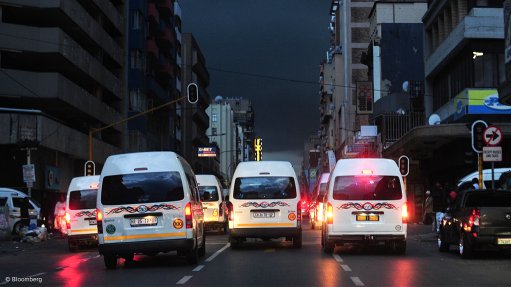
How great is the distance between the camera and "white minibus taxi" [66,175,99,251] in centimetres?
2428

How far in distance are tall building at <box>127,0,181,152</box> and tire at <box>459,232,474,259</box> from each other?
1929 inches

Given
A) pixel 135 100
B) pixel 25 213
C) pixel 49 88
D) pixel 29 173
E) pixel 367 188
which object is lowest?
pixel 25 213

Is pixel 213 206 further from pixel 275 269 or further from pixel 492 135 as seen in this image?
pixel 275 269

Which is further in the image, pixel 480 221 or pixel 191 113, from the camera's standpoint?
pixel 191 113

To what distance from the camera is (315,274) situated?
1438 centimetres

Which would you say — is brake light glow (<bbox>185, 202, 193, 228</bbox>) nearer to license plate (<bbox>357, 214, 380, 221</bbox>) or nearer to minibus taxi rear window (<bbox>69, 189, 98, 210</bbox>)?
license plate (<bbox>357, 214, 380, 221</bbox>)

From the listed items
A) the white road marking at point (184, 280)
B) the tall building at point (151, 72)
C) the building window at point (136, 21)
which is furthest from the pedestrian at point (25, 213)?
the building window at point (136, 21)

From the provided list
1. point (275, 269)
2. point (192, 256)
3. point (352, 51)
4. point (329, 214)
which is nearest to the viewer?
point (275, 269)

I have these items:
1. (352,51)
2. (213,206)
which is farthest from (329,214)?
(352,51)

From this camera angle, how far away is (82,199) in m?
24.6

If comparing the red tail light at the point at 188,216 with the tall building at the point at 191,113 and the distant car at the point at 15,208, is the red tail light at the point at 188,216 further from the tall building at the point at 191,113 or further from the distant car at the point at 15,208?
the tall building at the point at 191,113

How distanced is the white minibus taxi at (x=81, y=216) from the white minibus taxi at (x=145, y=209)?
26.1ft

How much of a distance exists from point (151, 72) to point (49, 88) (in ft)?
93.7

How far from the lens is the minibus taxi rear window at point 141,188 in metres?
16.4
